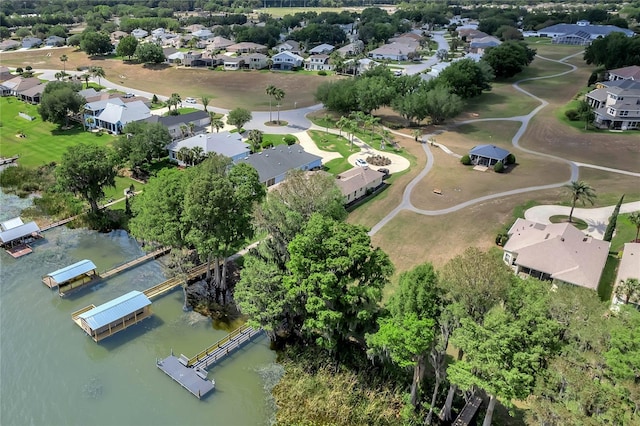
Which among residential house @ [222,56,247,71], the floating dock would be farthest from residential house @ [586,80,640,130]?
residential house @ [222,56,247,71]

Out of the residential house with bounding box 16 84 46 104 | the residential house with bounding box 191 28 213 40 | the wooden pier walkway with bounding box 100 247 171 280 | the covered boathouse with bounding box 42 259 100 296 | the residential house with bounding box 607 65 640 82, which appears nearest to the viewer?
the covered boathouse with bounding box 42 259 100 296

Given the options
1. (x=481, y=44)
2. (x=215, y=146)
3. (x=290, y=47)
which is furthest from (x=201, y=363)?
(x=481, y=44)

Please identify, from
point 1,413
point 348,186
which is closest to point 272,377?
point 1,413

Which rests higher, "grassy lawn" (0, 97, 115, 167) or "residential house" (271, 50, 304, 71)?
"residential house" (271, 50, 304, 71)

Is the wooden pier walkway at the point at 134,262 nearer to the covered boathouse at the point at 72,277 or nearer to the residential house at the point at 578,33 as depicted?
the covered boathouse at the point at 72,277

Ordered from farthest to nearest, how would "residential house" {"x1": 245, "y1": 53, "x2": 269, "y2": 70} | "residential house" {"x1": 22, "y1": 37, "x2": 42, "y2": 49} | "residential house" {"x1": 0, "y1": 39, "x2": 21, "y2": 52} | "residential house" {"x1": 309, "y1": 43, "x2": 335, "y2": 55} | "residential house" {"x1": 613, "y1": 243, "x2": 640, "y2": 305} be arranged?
"residential house" {"x1": 22, "y1": 37, "x2": 42, "y2": 49} → "residential house" {"x1": 0, "y1": 39, "x2": 21, "y2": 52} → "residential house" {"x1": 309, "y1": 43, "x2": 335, "y2": 55} → "residential house" {"x1": 245, "y1": 53, "x2": 269, "y2": 70} → "residential house" {"x1": 613, "y1": 243, "x2": 640, "y2": 305}

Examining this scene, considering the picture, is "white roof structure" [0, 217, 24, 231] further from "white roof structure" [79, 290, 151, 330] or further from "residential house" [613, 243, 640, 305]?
"residential house" [613, 243, 640, 305]
